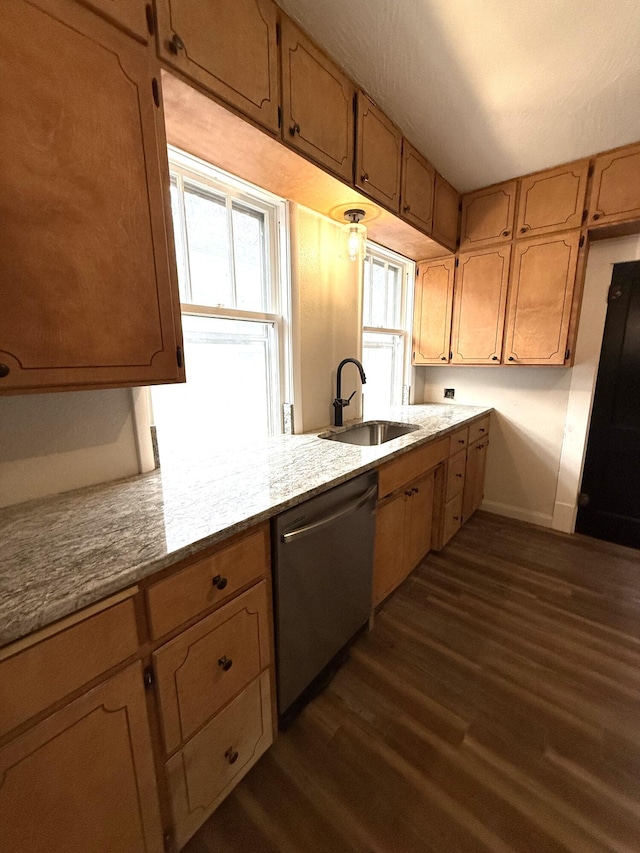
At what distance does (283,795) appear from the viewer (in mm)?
1097

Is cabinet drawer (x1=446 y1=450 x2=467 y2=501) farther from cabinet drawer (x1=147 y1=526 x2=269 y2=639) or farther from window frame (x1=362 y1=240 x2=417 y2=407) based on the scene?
cabinet drawer (x1=147 y1=526 x2=269 y2=639)

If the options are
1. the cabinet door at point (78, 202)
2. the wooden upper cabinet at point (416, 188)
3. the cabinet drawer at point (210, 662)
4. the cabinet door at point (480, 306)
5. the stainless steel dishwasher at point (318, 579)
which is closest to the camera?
the cabinet door at point (78, 202)

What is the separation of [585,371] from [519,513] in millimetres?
1239

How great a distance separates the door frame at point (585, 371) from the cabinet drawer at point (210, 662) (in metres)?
2.61

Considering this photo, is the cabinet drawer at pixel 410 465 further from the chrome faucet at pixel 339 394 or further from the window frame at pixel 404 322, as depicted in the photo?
the window frame at pixel 404 322

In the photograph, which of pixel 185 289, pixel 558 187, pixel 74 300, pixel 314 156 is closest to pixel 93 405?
pixel 74 300

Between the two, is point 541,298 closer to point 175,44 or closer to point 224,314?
point 224,314

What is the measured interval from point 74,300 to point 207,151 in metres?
0.87

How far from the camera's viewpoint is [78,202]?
2.70 ft

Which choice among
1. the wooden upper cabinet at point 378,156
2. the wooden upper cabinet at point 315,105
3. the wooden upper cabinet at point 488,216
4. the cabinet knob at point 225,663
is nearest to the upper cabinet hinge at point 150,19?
the wooden upper cabinet at point 315,105

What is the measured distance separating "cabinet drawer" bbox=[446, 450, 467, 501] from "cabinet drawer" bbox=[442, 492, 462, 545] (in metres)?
0.06

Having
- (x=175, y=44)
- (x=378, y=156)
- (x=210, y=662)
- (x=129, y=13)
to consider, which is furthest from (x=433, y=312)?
(x=210, y=662)

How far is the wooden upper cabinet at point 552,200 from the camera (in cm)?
209

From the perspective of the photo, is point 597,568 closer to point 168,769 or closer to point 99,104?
point 168,769
